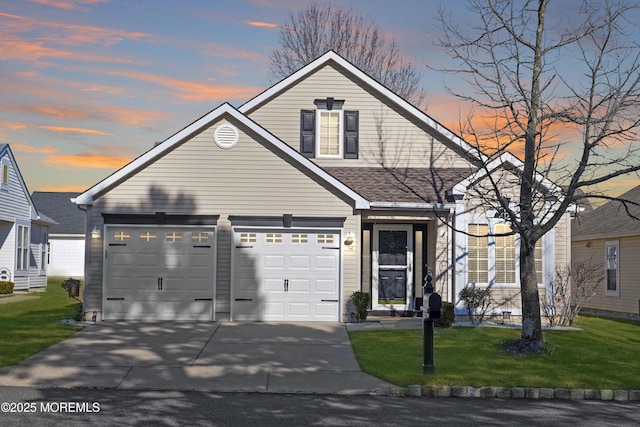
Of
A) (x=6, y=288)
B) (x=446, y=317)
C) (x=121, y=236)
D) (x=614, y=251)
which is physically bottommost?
(x=446, y=317)

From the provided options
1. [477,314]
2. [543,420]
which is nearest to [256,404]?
[543,420]

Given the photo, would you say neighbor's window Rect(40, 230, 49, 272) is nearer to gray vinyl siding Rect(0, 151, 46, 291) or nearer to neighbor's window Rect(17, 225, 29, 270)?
gray vinyl siding Rect(0, 151, 46, 291)

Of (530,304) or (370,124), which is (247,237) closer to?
(370,124)

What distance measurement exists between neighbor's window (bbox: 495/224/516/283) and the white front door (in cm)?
244

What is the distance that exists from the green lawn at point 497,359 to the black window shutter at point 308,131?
22.7 feet

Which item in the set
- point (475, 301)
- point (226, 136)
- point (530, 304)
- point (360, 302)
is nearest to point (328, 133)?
point (226, 136)

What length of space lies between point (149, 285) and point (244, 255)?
2564 mm

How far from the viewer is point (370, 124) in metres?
23.0

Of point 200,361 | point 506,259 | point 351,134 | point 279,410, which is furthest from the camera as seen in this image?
point 351,134

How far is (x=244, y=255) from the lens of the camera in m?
20.0

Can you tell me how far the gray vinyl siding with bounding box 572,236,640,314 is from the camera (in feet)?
89.9

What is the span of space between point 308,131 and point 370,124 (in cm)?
188

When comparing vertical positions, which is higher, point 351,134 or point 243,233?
point 351,134

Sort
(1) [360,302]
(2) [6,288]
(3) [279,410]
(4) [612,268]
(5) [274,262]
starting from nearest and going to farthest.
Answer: (3) [279,410] → (1) [360,302] → (5) [274,262] → (4) [612,268] → (2) [6,288]
